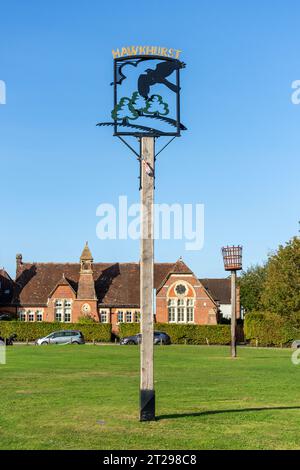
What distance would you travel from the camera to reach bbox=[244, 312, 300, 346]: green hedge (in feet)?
203

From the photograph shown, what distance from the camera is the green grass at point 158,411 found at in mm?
11945

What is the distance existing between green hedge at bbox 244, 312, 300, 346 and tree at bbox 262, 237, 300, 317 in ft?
13.1

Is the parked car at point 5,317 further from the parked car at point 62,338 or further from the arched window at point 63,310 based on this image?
the parked car at point 62,338

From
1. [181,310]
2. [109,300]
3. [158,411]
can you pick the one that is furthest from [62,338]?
[158,411]

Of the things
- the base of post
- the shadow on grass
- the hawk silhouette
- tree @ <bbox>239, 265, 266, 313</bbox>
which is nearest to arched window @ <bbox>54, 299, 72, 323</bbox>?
tree @ <bbox>239, 265, 266, 313</bbox>

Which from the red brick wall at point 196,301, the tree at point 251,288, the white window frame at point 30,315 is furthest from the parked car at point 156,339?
the tree at point 251,288

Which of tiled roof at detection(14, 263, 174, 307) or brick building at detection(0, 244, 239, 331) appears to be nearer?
brick building at detection(0, 244, 239, 331)

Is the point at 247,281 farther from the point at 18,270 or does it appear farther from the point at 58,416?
the point at 58,416

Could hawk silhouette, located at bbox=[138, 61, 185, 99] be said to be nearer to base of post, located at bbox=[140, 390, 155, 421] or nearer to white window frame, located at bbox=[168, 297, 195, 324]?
base of post, located at bbox=[140, 390, 155, 421]

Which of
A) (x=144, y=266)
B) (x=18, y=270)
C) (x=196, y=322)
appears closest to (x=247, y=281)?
(x=196, y=322)

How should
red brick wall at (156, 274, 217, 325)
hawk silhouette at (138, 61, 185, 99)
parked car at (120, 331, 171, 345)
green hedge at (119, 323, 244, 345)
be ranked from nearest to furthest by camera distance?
hawk silhouette at (138, 61, 185, 99) < parked car at (120, 331, 171, 345) < green hedge at (119, 323, 244, 345) < red brick wall at (156, 274, 217, 325)

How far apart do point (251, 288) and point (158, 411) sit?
88.4 metres

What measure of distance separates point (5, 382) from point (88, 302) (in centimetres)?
5150

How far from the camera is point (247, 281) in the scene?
104 m
